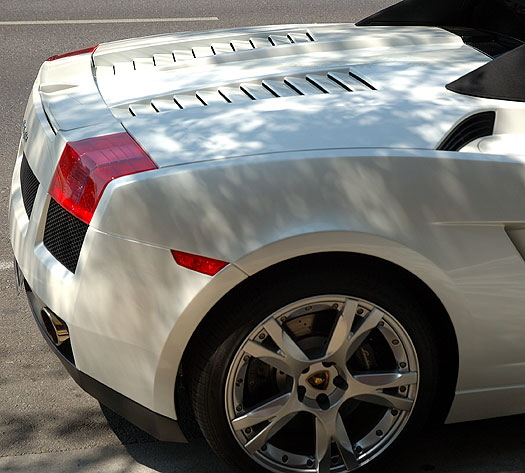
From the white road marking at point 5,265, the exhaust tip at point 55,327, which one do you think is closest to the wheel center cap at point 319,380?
the exhaust tip at point 55,327

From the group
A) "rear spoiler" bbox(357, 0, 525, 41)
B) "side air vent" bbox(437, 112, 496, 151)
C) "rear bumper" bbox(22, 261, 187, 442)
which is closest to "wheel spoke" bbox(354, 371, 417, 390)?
"rear bumper" bbox(22, 261, 187, 442)

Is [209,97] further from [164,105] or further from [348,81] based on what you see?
[348,81]

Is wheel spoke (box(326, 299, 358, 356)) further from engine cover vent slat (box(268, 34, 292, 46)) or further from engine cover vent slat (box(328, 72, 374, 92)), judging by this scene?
engine cover vent slat (box(268, 34, 292, 46))

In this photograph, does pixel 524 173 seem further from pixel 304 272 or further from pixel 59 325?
pixel 59 325

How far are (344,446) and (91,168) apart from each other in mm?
1229

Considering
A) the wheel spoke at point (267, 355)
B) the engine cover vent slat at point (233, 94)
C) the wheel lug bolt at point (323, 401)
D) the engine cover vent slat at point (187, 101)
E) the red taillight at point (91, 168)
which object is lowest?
the wheel lug bolt at point (323, 401)

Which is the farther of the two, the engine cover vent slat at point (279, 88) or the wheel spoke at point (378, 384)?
the engine cover vent slat at point (279, 88)

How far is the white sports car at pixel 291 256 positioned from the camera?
2.80 metres

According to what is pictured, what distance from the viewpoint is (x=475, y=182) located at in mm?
2918

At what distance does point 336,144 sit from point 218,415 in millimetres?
934

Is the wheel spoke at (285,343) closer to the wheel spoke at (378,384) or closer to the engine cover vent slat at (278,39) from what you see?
the wheel spoke at (378,384)

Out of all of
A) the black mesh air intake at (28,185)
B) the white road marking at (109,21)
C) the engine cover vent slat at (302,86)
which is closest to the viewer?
the engine cover vent slat at (302,86)

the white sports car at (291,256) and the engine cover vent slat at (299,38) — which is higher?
the engine cover vent slat at (299,38)

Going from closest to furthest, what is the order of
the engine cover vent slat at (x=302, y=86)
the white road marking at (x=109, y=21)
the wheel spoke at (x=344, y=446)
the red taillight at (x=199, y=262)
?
1. the red taillight at (x=199, y=262)
2. the wheel spoke at (x=344, y=446)
3. the engine cover vent slat at (x=302, y=86)
4. the white road marking at (x=109, y=21)
